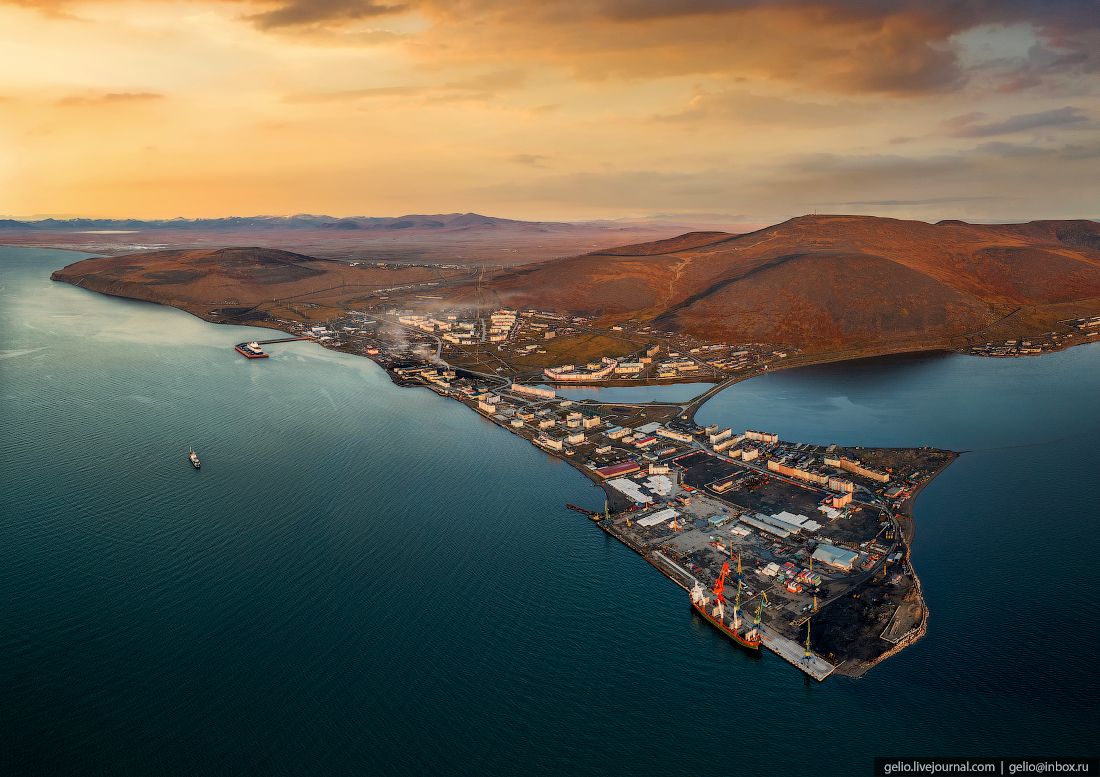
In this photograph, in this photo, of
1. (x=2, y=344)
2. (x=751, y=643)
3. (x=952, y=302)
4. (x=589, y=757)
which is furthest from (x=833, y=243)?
(x=2, y=344)

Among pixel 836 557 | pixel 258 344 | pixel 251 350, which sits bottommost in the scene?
pixel 836 557

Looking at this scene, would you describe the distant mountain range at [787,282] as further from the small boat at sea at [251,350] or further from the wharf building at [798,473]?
the wharf building at [798,473]

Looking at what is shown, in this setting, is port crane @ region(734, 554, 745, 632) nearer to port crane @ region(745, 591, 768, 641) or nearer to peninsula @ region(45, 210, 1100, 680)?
peninsula @ region(45, 210, 1100, 680)

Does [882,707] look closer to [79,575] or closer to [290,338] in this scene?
[79,575]

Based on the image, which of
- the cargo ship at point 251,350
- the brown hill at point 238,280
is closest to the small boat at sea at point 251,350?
the cargo ship at point 251,350

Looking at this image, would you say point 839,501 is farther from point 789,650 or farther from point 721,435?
point 789,650

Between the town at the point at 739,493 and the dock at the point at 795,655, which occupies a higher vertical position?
the town at the point at 739,493

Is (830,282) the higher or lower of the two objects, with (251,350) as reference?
higher

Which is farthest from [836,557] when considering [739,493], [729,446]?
[729,446]
